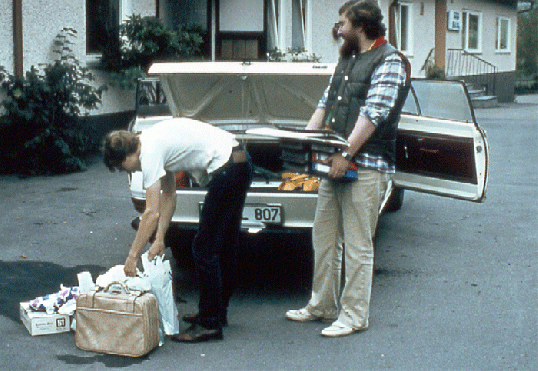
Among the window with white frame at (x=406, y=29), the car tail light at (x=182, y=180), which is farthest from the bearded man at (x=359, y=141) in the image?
the window with white frame at (x=406, y=29)

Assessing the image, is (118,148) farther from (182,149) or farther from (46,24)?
(46,24)

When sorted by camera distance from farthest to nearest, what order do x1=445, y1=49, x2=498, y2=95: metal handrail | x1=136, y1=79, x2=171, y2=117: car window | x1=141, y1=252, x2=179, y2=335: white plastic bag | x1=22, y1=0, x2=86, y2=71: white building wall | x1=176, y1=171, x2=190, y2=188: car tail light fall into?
x1=445, y1=49, x2=498, y2=95: metal handrail < x1=22, y1=0, x2=86, y2=71: white building wall < x1=136, y1=79, x2=171, y2=117: car window < x1=176, y1=171, x2=190, y2=188: car tail light < x1=141, y1=252, x2=179, y2=335: white plastic bag

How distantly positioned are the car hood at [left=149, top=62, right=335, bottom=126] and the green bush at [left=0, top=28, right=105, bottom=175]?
4.78 m

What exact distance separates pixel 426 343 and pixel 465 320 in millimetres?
549

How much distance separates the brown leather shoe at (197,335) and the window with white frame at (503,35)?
1146 inches

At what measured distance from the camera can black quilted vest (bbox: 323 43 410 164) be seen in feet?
14.9

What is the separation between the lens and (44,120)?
10406mm

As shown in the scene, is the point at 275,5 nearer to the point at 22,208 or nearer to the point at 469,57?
the point at 22,208

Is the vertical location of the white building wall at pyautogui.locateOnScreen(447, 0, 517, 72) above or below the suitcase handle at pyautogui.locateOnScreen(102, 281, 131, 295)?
above

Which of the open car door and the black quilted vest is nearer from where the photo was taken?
the black quilted vest

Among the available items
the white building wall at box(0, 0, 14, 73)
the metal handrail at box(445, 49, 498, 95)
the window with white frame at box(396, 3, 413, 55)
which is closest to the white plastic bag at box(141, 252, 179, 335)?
the white building wall at box(0, 0, 14, 73)

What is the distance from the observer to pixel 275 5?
16078 mm

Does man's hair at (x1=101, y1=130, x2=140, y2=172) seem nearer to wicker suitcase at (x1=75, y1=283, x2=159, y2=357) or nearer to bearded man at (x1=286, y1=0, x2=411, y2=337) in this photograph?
wicker suitcase at (x1=75, y1=283, x2=159, y2=357)

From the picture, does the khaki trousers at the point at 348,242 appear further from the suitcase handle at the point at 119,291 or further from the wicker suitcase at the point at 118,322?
the suitcase handle at the point at 119,291
